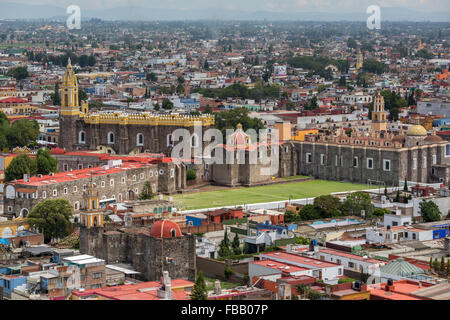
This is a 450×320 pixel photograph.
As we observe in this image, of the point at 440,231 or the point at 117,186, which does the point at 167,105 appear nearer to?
the point at 117,186

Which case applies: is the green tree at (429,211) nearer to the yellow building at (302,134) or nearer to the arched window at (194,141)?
the arched window at (194,141)

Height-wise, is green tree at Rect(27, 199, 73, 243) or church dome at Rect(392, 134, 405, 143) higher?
church dome at Rect(392, 134, 405, 143)

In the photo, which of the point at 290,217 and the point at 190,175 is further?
the point at 190,175

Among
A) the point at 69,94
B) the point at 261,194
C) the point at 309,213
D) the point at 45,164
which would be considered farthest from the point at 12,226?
the point at 69,94

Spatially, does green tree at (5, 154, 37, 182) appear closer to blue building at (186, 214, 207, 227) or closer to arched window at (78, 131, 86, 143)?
arched window at (78, 131, 86, 143)

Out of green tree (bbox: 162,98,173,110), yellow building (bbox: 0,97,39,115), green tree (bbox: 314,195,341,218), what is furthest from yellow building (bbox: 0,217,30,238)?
green tree (bbox: 162,98,173,110)

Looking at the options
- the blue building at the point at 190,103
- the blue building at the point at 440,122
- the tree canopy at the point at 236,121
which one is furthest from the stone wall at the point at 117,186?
the blue building at the point at 190,103

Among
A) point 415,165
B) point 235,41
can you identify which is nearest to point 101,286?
point 415,165
